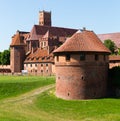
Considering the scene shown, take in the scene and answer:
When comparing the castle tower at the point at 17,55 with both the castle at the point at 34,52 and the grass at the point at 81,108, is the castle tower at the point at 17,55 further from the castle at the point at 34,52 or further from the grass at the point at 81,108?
the grass at the point at 81,108

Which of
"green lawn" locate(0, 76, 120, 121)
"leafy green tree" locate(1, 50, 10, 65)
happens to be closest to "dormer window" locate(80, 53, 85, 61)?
"green lawn" locate(0, 76, 120, 121)

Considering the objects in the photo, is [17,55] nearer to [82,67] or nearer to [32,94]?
[32,94]

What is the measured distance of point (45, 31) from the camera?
120375 mm

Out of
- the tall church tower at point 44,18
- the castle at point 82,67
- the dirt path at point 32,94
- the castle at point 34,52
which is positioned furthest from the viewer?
the tall church tower at point 44,18

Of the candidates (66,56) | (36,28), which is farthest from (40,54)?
(66,56)

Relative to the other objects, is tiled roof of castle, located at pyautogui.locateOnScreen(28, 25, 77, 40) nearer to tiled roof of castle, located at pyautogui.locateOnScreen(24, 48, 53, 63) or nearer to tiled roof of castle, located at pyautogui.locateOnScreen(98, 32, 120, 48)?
tiled roof of castle, located at pyautogui.locateOnScreen(98, 32, 120, 48)

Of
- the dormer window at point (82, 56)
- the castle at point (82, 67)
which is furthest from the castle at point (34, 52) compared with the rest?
the dormer window at point (82, 56)

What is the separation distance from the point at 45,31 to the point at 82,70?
80546mm

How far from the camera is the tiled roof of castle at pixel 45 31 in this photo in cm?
11576

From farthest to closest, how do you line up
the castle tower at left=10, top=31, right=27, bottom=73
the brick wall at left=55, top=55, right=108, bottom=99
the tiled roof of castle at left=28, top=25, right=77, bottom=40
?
1. the tiled roof of castle at left=28, top=25, right=77, bottom=40
2. the castle tower at left=10, top=31, right=27, bottom=73
3. the brick wall at left=55, top=55, right=108, bottom=99

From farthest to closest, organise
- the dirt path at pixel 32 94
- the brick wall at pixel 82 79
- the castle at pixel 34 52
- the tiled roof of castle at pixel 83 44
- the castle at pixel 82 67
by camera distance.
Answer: the castle at pixel 34 52 → the dirt path at pixel 32 94 → the tiled roof of castle at pixel 83 44 → the castle at pixel 82 67 → the brick wall at pixel 82 79

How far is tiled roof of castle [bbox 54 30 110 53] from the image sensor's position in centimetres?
4128

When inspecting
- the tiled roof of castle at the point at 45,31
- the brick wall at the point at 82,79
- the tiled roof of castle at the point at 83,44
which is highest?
the tiled roof of castle at the point at 45,31

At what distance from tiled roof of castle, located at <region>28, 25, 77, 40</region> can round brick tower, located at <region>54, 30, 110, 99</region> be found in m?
72.6
